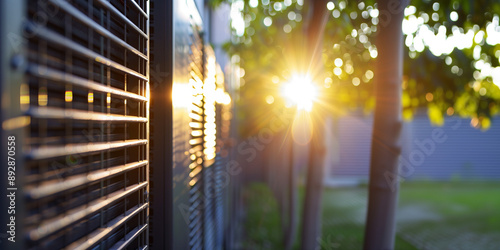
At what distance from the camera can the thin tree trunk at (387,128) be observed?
2973mm

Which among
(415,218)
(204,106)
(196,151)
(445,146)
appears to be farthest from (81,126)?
(445,146)

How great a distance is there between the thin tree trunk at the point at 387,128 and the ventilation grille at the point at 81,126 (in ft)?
6.35

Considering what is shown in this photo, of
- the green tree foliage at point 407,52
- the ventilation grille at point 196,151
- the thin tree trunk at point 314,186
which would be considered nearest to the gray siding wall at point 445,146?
the green tree foliage at point 407,52

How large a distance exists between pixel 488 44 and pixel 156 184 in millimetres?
4776

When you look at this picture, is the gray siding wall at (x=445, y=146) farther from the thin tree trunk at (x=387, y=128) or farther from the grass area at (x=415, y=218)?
the thin tree trunk at (x=387, y=128)

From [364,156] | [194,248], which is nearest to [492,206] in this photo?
[364,156]

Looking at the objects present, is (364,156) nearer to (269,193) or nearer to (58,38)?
(269,193)

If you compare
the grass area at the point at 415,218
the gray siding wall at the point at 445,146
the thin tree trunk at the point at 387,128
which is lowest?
the grass area at the point at 415,218

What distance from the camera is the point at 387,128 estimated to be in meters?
2.97

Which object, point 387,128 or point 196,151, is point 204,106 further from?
point 387,128

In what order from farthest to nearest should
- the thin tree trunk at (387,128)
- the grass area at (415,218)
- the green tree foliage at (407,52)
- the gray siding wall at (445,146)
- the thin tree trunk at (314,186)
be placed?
the gray siding wall at (445,146), the grass area at (415,218), the thin tree trunk at (314,186), the green tree foliage at (407,52), the thin tree trunk at (387,128)

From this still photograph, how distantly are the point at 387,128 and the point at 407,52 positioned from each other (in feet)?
8.76

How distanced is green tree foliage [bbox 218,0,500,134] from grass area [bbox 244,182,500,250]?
2.48 m

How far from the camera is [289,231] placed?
7.25 m
